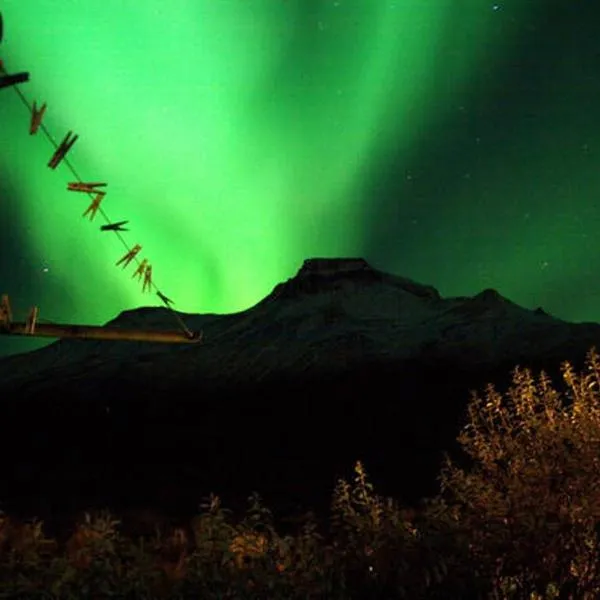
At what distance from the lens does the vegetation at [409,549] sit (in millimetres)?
7301

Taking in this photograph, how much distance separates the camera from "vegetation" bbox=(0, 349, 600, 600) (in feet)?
24.0

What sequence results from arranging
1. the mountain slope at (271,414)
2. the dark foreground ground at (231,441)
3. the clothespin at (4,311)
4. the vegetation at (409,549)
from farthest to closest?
1. the mountain slope at (271,414)
2. the dark foreground ground at (231,441)
3. the clothespin at (4,311)
4. the vegetation at (409,549)

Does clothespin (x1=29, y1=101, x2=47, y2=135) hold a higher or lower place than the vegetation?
higher

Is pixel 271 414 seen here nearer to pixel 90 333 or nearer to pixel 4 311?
pixel 90 333

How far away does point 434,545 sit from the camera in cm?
824

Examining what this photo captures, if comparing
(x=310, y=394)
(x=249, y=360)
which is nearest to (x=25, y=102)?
(x=310, y=394)

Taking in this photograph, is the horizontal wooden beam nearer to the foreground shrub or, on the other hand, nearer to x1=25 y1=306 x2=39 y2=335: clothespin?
x1=25 y1=306 x2=39 y2=335: clothespin

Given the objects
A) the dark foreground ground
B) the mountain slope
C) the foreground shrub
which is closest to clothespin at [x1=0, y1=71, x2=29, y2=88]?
the foreground shrub

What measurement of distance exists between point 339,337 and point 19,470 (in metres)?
105

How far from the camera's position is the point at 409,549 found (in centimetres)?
825

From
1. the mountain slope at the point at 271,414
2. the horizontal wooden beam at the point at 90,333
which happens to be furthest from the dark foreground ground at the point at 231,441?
the horizontal wooden beam at the point at 90,333

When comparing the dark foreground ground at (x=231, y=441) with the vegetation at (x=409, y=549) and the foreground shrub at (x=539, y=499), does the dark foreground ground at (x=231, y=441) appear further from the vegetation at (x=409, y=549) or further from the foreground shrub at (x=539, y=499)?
the vegetation at (x=409, y=549)

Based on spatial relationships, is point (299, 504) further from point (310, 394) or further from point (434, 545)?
point (310, 394)

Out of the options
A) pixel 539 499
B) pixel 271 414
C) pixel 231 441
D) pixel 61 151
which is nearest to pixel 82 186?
pixel 61 151
